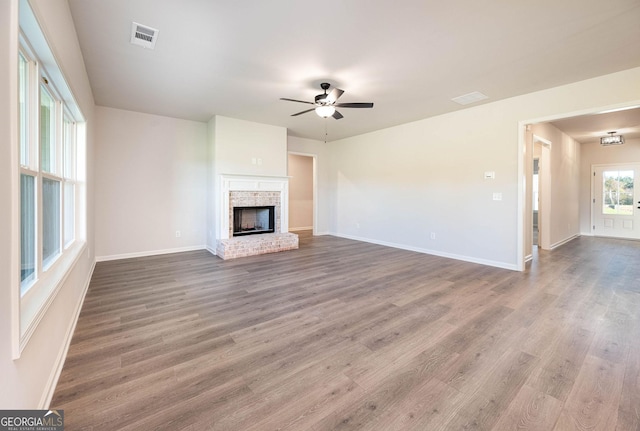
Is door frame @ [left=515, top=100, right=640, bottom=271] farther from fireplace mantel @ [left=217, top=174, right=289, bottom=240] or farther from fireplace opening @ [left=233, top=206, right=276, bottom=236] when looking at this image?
fireplace opening @ [left=233, top=206, right=276, bottom=236]

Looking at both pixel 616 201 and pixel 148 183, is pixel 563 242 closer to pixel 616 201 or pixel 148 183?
pixel 616 201

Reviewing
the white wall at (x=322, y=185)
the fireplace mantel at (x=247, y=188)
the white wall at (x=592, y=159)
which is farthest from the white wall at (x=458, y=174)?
the white wall at (x=592, y=159)

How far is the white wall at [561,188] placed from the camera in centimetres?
604

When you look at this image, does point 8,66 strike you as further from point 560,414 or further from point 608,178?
point 608,178

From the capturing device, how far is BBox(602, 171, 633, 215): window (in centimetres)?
747

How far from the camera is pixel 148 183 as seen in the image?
540 cm

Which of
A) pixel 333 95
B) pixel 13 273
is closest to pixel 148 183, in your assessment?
pixel 333 95

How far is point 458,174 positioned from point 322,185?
3890 millimetres

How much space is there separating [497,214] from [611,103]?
6.39ft

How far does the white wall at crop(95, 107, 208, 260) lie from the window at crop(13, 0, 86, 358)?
2282 millimetres

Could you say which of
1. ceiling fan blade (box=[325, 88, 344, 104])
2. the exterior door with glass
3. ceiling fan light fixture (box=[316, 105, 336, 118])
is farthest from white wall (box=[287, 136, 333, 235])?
the exterior door with glass

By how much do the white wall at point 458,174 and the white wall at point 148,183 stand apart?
12.7 ft

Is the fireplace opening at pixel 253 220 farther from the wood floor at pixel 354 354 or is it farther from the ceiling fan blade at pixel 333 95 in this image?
the ceiling fan blade at pixel 333 95

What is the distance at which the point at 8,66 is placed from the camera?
1.13 m
